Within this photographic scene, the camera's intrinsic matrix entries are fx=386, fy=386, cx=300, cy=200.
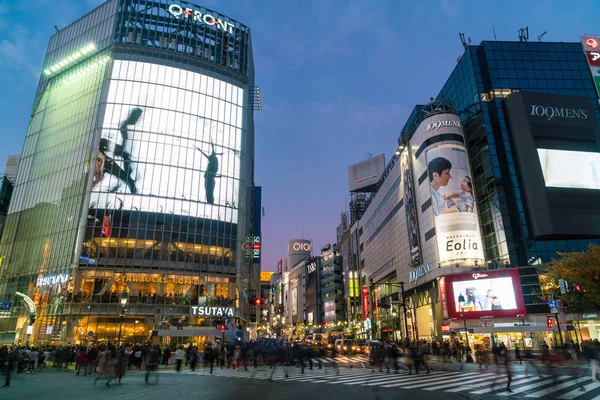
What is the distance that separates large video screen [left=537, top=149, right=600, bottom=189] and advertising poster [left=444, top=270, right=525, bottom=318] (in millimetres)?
14894


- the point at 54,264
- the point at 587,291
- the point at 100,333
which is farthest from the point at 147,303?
the point at 587,291

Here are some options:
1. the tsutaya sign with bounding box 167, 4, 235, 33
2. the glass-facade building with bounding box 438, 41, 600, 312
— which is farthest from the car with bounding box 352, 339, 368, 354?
the tsutaya sign with bounding box 167, 4, 235, 33

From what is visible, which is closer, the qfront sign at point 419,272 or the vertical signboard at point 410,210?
the qfront sign at point 419,272

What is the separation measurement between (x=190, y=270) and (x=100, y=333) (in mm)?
14765

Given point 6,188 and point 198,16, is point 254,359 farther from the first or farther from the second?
point 6,188

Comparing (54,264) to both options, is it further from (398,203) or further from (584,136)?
(584,136)

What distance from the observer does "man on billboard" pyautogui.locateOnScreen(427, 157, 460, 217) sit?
2089 inches

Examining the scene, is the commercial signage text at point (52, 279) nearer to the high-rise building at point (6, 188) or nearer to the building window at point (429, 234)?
the high-rise building at point (6, 188)

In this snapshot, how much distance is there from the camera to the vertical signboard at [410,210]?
61134 mm

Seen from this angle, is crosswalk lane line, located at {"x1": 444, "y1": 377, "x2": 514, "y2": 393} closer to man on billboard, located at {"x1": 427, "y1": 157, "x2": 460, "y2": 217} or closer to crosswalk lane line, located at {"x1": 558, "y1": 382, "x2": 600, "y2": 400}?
crosswalk lane line, located at {"x1": 558, "y1": 382, "x2": 600, "y2": 400}

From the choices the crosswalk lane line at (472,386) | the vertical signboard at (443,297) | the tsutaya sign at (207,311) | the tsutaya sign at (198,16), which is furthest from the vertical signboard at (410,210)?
the tsutaya sign at (198,16)

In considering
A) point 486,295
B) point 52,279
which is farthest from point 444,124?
point 52,279

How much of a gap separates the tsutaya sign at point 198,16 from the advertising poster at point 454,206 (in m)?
49.4

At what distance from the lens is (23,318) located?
2333 inches
